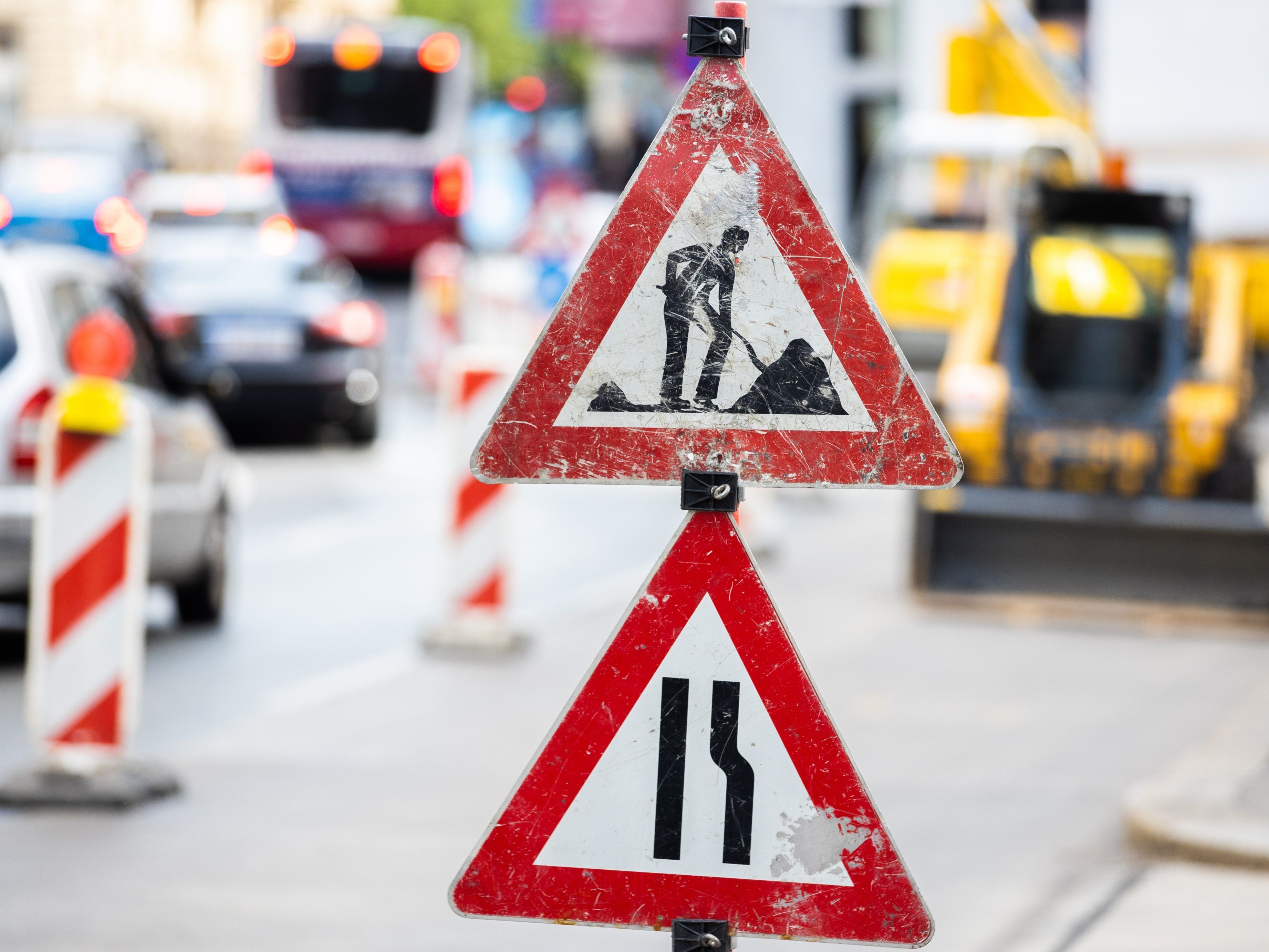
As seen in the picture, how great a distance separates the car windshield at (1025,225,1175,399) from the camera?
15258 mm

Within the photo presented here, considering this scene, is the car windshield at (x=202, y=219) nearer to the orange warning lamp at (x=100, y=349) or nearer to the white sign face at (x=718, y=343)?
the orange warning lamp at (x=100, y=349)

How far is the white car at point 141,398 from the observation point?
912 cm

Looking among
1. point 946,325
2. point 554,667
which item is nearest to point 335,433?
point 946,325

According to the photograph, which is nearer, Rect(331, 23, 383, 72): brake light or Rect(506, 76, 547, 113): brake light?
Rect(331, 23, 383, 72): brake light

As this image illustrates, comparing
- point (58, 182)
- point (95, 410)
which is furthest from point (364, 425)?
point (58, 182)

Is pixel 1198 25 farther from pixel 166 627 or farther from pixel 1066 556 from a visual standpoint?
pixel 166 627

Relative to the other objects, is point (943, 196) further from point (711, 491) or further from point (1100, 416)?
point (711, 491)

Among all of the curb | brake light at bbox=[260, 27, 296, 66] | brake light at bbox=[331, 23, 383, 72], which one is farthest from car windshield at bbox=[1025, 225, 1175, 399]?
brake light at bbox=[260, 27, 296, 66]

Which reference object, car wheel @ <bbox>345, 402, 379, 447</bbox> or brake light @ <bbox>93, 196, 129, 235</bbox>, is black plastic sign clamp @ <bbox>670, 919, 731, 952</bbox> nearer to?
car wheel @ <bbox>345, 402, 379, 447</bbox>

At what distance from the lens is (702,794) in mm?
3600

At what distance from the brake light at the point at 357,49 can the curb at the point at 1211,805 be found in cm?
2666

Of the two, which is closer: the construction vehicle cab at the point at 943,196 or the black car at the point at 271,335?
the black car at the point at 271,335

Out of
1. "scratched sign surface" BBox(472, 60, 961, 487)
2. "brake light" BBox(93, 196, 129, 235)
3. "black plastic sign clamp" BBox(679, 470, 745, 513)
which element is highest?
"scratched sign surface" BBox(472, 60, 961, 487)

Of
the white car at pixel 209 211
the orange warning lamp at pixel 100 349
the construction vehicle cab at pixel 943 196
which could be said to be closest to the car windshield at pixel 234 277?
the white car at pixel 209 211
